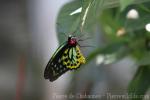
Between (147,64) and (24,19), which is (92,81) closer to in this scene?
(147,64)

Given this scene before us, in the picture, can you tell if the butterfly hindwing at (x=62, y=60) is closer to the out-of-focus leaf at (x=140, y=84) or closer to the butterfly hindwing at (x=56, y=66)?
the butterfly hindwing at (x=56, y=66)

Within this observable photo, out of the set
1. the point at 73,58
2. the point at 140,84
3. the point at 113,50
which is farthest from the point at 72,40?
the point at 113,50

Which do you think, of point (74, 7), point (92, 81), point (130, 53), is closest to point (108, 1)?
point (74, 7)

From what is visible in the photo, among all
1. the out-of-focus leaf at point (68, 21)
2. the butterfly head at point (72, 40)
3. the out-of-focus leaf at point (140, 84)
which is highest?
the out-of-focus leaf at point (68, 21)

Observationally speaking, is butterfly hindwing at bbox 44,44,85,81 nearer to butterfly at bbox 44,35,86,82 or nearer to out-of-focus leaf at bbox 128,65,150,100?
butterfly at bbox 44,35,86,82

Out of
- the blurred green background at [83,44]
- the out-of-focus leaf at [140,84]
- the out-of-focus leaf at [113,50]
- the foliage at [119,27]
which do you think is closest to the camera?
the foliage at [119,27]

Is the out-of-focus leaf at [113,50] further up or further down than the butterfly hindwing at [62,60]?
further up

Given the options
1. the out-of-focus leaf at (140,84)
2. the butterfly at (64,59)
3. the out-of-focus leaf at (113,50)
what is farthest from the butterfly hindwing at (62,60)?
the out-of-focus leaf at (113,50)
